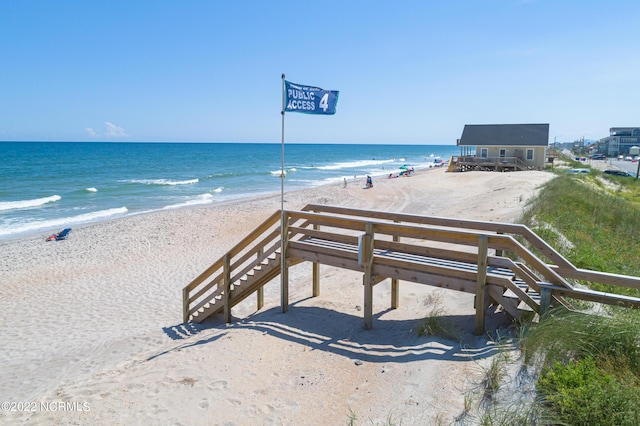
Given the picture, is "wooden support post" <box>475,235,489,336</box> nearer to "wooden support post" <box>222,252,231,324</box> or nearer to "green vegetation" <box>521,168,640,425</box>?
"green vegetation" <box>521,168,640,425</box>

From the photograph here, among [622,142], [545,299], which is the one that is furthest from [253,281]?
[622,142]

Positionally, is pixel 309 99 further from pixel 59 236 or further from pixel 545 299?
pixel 59 236

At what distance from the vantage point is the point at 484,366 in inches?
200

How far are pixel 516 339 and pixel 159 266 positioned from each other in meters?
12.9

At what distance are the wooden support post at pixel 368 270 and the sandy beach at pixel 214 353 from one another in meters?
0.23

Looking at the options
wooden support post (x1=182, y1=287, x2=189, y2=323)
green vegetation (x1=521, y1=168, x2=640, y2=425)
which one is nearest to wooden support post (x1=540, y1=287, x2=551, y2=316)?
green vegetation (x1=521, y1=168, x2=640, y2=425)

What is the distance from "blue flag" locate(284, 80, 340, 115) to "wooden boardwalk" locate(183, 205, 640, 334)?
1876mm

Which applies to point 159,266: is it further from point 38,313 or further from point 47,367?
point 47,367

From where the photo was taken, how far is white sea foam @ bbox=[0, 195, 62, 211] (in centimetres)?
3028

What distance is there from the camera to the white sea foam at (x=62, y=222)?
22780 millimetres

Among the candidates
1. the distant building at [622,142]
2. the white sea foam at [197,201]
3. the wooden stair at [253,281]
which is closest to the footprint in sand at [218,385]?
the wooden stair at [253,281]

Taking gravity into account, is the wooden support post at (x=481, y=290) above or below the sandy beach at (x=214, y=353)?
above

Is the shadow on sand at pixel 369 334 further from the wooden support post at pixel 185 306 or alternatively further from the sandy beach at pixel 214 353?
the wooden support post at pixel 185 306

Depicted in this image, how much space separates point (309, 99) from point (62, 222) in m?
22.2
